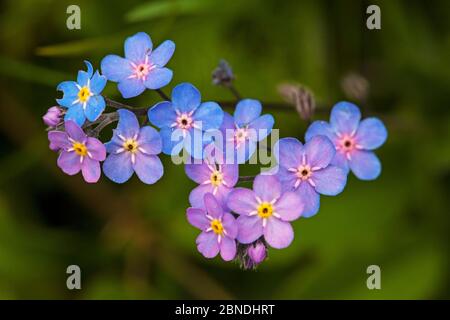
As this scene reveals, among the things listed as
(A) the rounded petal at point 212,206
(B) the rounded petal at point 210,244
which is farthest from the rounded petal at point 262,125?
(B) the rounded petal at point 210,244

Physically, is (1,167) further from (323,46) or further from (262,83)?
(323,46)

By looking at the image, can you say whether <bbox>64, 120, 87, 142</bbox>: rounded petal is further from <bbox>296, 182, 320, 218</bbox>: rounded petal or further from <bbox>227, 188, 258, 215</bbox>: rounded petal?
<bbox>296, 182, 320, 218</bbox>: rounded petal

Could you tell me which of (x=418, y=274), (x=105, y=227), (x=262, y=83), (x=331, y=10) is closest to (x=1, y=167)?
(x=105, y=227)

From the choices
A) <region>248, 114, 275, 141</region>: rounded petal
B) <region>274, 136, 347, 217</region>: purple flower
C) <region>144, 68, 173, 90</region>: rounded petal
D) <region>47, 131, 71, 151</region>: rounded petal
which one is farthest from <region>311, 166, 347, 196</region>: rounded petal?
<region>47, 131, 71, 151</region>: rounded petal

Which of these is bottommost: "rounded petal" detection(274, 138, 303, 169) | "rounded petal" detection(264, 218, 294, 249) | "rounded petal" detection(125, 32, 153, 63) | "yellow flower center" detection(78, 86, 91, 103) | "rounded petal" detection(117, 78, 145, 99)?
"rounded petal" detection(264, 218, 294, 249)

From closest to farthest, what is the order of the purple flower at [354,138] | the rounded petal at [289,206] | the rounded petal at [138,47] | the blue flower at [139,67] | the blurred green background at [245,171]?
1. the rounded petal at [289,206]
2. the blue flower at [139,67]
3. the rounded petal at [138,47]
4. the purple flower at [354,138]
5. the blurred green background at [245,171]

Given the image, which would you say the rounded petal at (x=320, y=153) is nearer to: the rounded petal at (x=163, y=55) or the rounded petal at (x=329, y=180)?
the rounded petal at (x=329, y=180)

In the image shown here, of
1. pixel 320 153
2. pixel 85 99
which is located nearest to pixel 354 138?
pixel 320 153

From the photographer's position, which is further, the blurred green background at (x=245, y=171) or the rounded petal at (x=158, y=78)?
the blurred green background at (x=245, y=171)
